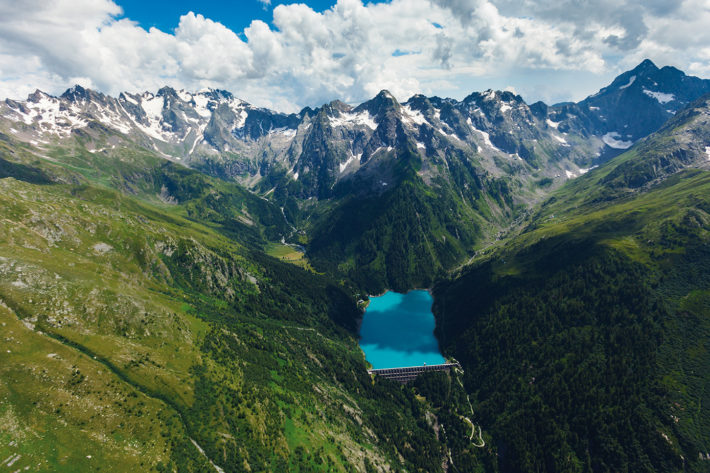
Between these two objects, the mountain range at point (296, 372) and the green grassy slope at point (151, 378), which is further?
the mountain range at point (296, 372)

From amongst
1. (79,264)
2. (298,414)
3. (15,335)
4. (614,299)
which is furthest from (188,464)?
(614,299)

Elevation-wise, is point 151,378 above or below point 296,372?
above

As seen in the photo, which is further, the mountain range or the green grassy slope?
the mountain range

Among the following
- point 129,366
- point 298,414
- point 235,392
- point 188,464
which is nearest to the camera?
point 188,464

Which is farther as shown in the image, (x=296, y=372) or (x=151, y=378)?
(x=296, y=372)

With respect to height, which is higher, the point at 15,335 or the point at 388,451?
the point at 15,335

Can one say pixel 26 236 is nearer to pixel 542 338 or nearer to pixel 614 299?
pixel 542 338

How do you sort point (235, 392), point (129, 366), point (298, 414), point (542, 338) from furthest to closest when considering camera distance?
point (542, 338), point (298, 414), point (235, 392), point (129, 366)

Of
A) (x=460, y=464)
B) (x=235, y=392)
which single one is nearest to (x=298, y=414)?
(x=235, y=392)

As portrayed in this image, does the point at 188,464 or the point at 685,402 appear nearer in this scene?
the point at 188,464

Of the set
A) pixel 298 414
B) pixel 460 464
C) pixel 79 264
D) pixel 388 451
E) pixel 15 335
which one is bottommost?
pixel 460 464
